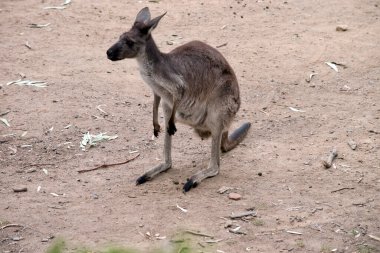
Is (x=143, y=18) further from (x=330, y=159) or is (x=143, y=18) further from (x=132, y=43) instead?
(x=330, y=159)

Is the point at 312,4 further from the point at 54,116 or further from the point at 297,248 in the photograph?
the point at 297,248

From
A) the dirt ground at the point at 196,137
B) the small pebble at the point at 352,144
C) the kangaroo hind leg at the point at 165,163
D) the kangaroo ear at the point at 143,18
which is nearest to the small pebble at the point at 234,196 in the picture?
the dirt ground at the point at 196,137

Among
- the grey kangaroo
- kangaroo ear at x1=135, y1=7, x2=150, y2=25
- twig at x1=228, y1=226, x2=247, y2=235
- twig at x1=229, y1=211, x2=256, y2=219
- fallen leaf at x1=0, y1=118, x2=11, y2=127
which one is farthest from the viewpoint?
fallen leaf at x1=0, y1=118, x2=11, y2=127

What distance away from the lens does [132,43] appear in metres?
4.98

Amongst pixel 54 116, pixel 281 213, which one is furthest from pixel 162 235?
pixel 54 116

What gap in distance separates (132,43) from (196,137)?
140cm

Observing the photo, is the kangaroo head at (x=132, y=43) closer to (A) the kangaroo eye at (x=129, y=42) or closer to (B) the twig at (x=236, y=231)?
(A) the kangaroo eye at (x=129, y=42)

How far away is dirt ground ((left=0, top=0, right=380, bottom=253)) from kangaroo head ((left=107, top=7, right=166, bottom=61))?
1.05 meters

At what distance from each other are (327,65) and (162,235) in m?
3.65

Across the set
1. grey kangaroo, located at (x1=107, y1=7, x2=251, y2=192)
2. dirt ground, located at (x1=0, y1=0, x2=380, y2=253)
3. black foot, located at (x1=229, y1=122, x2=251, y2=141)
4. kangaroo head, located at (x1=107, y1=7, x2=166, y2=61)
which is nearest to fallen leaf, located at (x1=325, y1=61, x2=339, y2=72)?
dirt ground, located at (x1=0, y1=0, x2=380, y2=253)

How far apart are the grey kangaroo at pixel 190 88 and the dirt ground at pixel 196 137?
238 millimetres

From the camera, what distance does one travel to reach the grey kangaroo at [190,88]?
507 cm

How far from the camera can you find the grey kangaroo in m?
5.07

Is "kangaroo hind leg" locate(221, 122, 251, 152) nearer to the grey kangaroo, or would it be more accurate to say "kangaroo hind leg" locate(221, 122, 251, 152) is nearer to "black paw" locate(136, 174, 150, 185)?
the grey kangaroo
